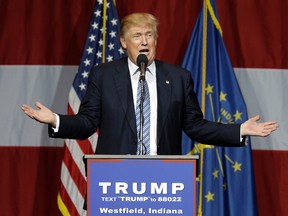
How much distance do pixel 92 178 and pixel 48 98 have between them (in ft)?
8.26

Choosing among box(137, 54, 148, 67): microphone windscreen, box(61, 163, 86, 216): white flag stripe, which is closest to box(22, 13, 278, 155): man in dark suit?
box(137, 54, 148, 67): microphone windscreen

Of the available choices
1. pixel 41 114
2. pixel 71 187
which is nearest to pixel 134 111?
pixel 41 114

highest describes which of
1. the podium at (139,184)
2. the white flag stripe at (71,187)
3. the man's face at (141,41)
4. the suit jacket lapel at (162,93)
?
the man's face at (141,41)

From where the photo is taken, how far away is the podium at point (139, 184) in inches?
100

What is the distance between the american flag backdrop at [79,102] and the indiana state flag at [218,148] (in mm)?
532

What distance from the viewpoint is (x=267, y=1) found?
197 inches

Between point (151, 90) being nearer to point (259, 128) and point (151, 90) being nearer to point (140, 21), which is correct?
point (140, 21)

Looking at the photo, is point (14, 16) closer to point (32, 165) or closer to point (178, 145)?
point (32, 165)

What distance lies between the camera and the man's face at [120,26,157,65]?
3.03m

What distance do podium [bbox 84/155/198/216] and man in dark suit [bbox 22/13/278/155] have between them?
0.36m

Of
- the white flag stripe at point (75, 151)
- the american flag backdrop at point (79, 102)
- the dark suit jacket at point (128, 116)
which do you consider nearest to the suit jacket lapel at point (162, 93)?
the dark suit jacket at point (128, 116)

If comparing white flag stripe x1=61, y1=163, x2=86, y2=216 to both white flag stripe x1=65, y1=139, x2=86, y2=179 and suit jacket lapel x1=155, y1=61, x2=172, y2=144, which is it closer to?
white flag stripe x1=65, y1=139, x2=86, y2=179

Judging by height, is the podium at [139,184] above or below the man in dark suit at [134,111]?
below

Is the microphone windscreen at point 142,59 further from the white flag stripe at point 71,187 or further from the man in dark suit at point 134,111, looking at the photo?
the white flag stripe at point 71,187
